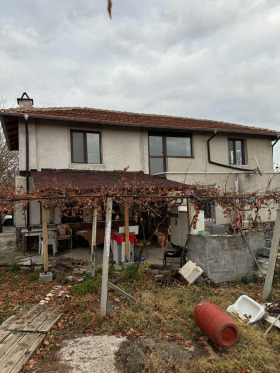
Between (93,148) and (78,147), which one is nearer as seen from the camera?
(78,147)

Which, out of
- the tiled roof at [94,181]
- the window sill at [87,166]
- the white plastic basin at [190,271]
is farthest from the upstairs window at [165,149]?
the white plastic basin at [190,271]

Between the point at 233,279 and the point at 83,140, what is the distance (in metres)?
8.50

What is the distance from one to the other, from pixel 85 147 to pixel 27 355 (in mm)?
Result: 9223

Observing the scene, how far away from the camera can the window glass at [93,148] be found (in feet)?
39.7

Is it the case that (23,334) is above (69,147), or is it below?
below

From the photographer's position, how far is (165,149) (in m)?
13.3

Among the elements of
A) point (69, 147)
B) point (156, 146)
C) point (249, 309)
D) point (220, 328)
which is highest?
point (156, 146)

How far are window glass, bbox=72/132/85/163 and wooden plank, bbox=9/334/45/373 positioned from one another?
843 cm

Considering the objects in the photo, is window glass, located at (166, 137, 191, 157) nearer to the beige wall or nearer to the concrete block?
the beige wall

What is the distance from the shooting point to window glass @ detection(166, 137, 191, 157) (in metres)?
13.5

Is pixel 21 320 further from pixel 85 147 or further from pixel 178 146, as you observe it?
pixel 178 146

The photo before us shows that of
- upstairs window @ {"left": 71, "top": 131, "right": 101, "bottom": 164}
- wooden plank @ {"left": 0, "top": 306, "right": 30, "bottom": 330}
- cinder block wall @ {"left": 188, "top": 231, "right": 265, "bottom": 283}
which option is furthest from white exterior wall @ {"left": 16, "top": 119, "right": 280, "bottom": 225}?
wooden plank @ {"left": 0, "top": 306, "right": 30, "bottom": 330}

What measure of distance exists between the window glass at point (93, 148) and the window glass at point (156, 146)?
2.76 meters

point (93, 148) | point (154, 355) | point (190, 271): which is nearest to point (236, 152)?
point (93, 148)
